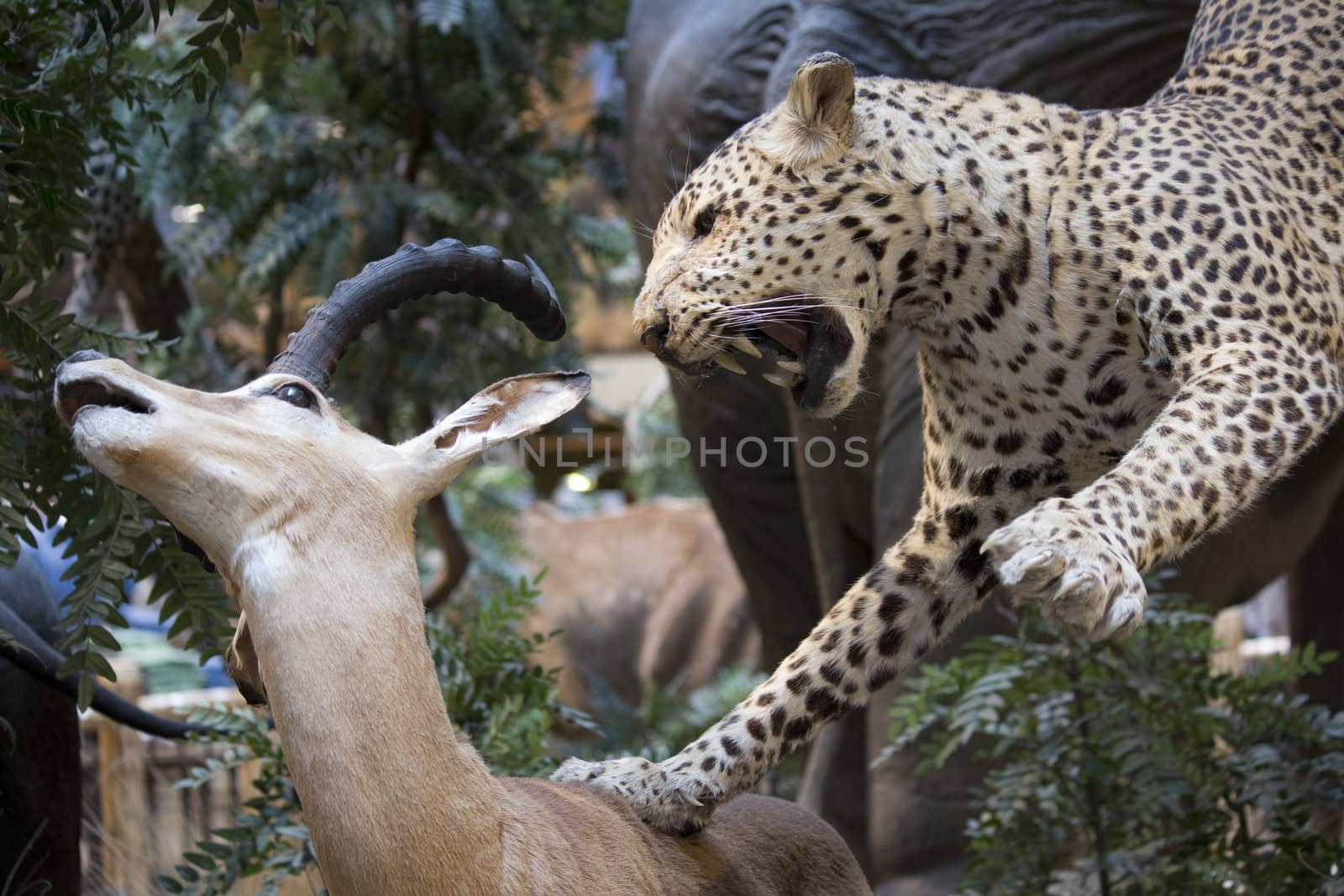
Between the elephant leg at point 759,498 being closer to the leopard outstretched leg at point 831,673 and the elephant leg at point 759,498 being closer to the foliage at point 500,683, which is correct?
the foliage at point 500,683

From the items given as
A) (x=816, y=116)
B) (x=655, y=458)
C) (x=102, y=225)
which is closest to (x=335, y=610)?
(x=816, y=116)

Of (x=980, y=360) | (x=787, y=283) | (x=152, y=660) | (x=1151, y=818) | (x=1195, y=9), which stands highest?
(x=1195, y=9)

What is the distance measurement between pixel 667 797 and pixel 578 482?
1346 cm

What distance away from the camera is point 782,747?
2.52m

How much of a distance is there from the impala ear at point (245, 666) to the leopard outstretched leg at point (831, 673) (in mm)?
606

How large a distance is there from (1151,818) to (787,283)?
2050 mm

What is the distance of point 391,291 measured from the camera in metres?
2.27

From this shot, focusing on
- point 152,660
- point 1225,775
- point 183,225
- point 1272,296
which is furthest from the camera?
point 152,660

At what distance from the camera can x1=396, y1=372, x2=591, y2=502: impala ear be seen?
2150 millimetres

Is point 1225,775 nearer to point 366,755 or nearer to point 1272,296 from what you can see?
point 1272,296

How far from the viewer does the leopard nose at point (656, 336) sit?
2.45 meters

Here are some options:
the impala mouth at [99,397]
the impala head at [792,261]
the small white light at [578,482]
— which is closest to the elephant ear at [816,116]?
the impala head at [792,261]

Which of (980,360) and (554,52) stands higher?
(554,52)

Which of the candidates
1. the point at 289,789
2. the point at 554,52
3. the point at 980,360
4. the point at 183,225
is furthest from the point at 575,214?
the point at 980,360
